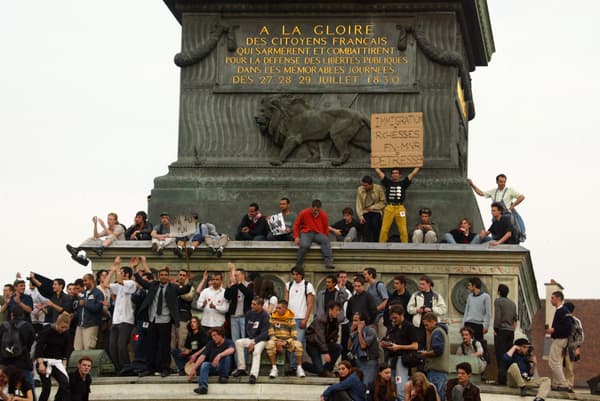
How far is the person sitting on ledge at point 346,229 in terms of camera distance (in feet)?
116

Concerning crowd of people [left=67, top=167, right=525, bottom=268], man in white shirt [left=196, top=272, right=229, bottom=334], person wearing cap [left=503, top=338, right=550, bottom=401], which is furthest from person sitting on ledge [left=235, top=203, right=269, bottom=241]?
person wearing cap [left=503, top=338, right=550, bottom=401]

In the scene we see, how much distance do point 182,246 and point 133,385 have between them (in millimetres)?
4789

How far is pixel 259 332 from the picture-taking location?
3112 centimetres

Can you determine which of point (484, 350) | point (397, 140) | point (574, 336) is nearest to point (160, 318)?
→ point (484, 350)

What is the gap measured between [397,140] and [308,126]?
5.71 feet

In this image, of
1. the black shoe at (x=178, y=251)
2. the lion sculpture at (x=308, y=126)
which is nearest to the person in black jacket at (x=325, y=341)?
the black shoe at (x=178, y=251)

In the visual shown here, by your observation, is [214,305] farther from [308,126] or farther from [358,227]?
[308,126]

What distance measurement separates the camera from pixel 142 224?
119ft

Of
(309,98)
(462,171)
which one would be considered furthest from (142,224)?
(462,171)

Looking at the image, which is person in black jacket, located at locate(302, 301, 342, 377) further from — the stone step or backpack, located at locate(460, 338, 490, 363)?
backpack, located at locate(460, 338, 490, 363)

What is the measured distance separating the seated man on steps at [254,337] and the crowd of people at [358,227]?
3.67 m

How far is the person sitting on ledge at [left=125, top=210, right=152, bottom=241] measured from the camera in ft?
118

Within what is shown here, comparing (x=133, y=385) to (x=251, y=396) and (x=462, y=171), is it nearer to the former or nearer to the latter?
(x=251, y=396)

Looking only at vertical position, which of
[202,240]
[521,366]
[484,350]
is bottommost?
[521,366]
